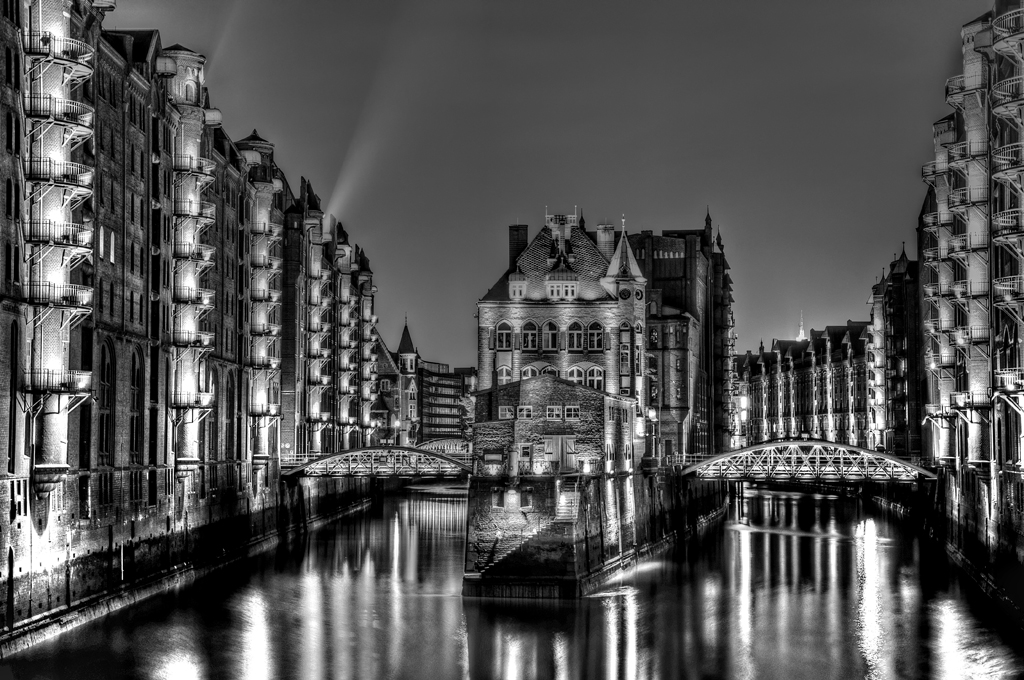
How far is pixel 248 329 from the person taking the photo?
256 feet

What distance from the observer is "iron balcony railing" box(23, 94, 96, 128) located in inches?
1789

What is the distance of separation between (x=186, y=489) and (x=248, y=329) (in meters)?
16.7

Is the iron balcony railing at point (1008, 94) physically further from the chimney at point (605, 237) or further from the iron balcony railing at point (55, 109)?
the chimney at point (605, 237)

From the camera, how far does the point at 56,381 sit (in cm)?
4584

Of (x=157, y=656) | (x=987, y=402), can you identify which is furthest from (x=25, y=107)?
(x=987, y=402)

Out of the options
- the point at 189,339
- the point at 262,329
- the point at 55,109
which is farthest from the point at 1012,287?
the point at 262,329

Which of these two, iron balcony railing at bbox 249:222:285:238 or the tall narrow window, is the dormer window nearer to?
the tall narrow window

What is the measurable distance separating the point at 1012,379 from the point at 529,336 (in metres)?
37.2

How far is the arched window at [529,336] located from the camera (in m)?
84.3

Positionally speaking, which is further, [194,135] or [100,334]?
[194,135]

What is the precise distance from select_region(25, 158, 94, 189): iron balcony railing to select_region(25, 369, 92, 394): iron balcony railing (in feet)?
20.9

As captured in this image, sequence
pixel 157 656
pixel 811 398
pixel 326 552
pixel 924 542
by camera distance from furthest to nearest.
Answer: pixel 811 398 → pixel 924 542 → pixel 326 552 → pixel 157 656

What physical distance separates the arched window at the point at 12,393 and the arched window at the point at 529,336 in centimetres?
4283

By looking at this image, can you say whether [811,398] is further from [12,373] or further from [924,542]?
[12,373]
